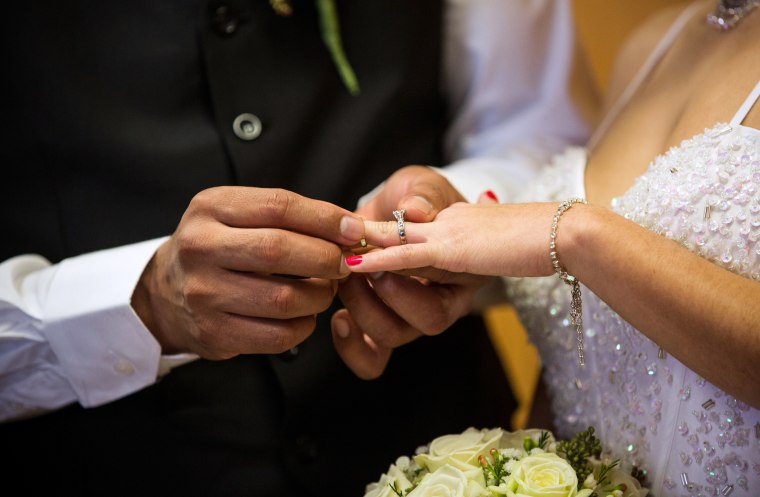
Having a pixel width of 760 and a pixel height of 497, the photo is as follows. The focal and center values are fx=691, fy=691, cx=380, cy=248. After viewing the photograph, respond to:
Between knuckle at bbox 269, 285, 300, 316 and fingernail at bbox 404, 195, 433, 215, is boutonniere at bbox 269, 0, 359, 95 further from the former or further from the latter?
knuckle at bbox 269, 285, 300, 316

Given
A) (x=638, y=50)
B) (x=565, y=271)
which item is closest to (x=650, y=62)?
(x=638, y=50)

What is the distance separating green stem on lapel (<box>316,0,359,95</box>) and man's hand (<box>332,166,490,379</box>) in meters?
0.30

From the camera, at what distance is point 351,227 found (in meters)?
0.96

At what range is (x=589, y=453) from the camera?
0.93 meters

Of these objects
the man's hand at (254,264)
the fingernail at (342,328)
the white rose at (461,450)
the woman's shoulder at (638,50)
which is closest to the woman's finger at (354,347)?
the fingernail at (342,328)

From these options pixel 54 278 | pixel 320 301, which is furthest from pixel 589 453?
pixel 54 278

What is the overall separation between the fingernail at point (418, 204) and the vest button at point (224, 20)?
482mm

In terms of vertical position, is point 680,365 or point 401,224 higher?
point 401,224

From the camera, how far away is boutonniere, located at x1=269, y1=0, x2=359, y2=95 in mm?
1298

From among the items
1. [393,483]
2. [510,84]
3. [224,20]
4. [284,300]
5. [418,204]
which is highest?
[224,20]

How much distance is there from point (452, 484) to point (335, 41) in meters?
0.86

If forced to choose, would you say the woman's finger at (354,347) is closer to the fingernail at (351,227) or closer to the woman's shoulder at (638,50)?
the fingernail at (351,227)

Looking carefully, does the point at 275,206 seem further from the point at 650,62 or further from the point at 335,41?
Result: the point at 650,62

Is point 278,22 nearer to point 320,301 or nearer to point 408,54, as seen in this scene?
point 408,54
